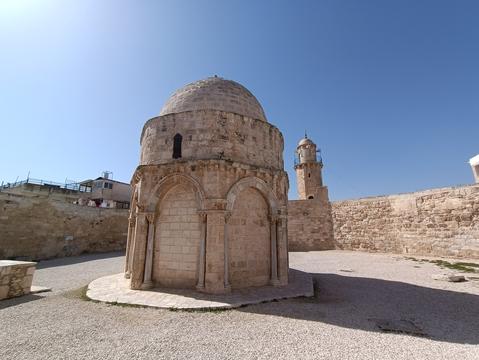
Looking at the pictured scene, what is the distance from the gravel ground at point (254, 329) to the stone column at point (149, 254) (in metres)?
1.61

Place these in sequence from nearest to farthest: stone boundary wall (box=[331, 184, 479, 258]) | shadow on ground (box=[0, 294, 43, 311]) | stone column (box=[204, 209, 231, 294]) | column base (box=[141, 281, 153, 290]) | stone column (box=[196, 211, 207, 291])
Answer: shadow on ground (box=[0, 294, 43, 311])
stone column (box=[204, 209, 231, 294])
stone column (box=[196, 211, 207, 291])
column base (box=[141, 281, 153, 290])
stone boundary wall (box=[331, 184, 479, 258])

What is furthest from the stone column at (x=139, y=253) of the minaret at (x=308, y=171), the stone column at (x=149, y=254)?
Result: the minaret at (x=308, y=171)

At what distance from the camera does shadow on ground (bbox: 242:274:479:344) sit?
5.20 meters

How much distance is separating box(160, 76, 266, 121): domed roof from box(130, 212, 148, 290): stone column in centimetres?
459

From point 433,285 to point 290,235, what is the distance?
14.7 meters

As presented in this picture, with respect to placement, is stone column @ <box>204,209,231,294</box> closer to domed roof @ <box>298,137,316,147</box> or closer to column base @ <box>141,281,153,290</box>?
column base @ <box>141,281,153,290</box>

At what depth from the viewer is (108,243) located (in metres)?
22.0

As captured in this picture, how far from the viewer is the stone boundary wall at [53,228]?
604 inches

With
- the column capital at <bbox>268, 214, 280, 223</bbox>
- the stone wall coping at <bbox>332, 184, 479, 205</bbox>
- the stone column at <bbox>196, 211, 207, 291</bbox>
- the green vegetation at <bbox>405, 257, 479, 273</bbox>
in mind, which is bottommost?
the green vegetation at <bbox>405, 257, 479, 273</bbox>

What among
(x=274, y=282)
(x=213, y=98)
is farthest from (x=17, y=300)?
(x=213, y=98)

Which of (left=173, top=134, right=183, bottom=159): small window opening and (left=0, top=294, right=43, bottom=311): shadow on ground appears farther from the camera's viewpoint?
(left=173, top=134, right=183, bottom=159): small window opening

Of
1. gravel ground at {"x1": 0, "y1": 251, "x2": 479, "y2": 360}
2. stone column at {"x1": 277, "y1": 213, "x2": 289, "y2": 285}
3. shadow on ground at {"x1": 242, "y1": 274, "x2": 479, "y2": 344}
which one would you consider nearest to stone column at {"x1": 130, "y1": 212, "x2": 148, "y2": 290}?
gravel ground at {"x1": 0, "y1": 251, "x2": 479, "y2": 360}

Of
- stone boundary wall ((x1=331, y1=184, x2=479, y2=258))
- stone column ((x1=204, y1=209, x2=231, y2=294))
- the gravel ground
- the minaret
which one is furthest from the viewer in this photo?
the minaret

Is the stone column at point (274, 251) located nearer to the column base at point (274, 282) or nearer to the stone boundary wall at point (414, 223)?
the column base at point (274, 282)
